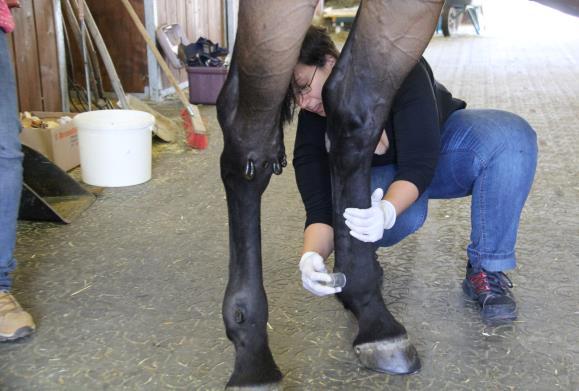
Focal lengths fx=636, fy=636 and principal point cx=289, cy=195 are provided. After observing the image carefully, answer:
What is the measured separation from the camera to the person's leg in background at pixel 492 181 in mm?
1422

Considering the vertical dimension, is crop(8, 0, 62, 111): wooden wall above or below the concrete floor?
above

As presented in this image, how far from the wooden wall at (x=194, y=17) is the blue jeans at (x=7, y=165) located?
2.96 m

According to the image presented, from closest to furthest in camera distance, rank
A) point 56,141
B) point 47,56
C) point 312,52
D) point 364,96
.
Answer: point 364,96 < point 312,52 < point 56,141 < point 47,56

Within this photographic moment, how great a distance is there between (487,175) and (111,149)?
150 cm

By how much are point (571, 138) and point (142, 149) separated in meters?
2.15

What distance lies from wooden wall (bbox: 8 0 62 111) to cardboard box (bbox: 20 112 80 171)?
0.27 meters

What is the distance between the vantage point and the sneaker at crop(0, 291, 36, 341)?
135 cm

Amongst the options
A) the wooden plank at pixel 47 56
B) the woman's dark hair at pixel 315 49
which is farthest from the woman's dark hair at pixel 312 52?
the wooden plank at pixel 47 56

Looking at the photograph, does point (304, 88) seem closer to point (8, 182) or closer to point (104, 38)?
point (8, 182)

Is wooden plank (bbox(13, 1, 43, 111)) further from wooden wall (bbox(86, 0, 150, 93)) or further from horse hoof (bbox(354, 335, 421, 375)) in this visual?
horse hoof (bbox(354, 335, 421, 375))

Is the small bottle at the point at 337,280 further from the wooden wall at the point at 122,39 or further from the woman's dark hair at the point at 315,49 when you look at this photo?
the wooden wall at the point at 122,39

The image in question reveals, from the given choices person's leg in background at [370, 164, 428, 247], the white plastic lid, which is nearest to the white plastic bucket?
the white plastic lid

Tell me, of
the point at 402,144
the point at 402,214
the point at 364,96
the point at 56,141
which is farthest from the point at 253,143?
the point at 56,141

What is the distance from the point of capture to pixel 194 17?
5062 mm
